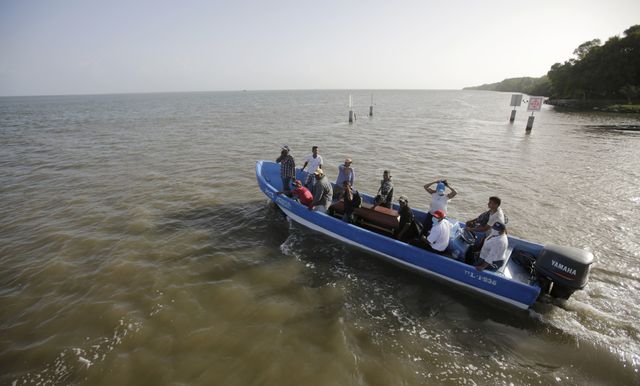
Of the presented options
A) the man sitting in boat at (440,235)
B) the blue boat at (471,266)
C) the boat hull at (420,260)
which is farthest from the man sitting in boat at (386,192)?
the man sitting in boat at (440,235)

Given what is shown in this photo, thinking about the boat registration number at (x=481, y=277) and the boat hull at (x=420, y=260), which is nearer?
the boat hull at (x=420, y=260)

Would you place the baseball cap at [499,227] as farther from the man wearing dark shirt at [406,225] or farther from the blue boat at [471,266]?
the man wearing dark shirt at [406,225]

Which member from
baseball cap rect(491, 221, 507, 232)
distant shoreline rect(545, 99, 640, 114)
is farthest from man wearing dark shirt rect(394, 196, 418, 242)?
distant shoreline rect(545, 99, 640, 114)

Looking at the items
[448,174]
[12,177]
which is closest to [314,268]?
[448,174]

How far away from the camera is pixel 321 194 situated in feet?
27.5

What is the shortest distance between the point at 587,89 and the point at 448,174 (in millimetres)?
57538

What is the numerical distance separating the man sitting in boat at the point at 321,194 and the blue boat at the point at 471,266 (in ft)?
0.83

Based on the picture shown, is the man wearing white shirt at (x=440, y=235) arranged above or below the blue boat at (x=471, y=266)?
above

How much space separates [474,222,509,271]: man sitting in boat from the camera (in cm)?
577

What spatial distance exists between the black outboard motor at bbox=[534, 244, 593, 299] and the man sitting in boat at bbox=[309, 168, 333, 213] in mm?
4999

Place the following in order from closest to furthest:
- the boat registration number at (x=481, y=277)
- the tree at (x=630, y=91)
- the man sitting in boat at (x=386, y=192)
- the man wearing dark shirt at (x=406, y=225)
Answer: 1. the boat registration number at (x=481, y=277)
2. the man wearing dark shirt at (x=406, y=225)
3. the man sitting in boat at (x=386, y=192)
4. the tree at (x=630, y=91)

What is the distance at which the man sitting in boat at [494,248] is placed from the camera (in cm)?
577

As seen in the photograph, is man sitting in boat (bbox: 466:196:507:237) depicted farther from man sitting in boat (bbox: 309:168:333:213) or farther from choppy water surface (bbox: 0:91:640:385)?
man sitting in boat (bbox: 309:168:333:213)

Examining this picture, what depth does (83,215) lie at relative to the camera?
10375mm
